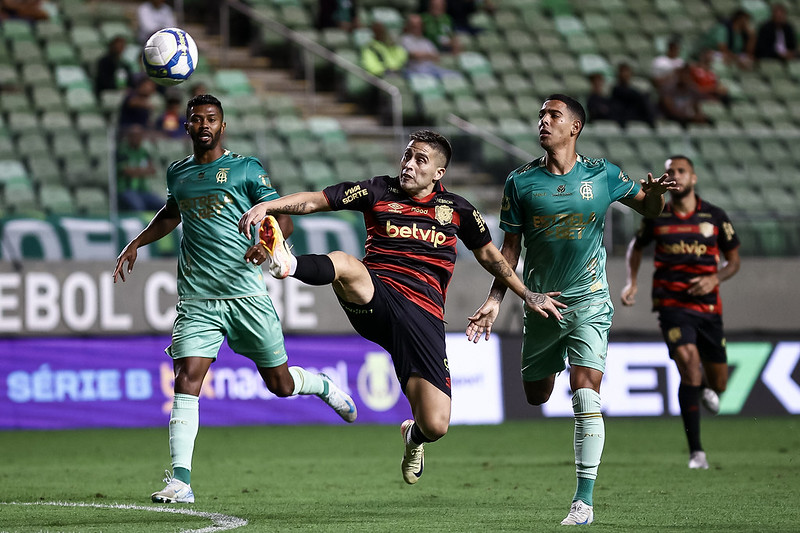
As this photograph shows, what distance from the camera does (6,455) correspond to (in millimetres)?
10906

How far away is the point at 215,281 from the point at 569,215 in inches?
87.1

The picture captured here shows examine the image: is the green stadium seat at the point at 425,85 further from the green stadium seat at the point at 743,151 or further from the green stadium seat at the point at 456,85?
the green stadium seat at the point at 743,151

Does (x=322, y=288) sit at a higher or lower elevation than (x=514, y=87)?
lower

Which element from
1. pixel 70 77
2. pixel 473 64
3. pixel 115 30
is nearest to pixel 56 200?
pixel 70 77

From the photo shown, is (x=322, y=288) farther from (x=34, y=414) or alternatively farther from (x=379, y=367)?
(x=34, y=414)

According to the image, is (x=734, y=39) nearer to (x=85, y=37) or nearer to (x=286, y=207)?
(x=85, y=37)

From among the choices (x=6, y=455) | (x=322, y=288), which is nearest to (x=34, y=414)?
(x=6, y=455)

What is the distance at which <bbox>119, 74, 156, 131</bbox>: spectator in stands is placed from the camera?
14.2 m

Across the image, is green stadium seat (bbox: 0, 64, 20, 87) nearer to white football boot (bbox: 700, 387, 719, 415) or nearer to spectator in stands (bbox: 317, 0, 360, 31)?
spectator in stands (bbox: 317, 0, 360, 31)

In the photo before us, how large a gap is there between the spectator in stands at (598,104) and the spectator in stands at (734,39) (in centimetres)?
462

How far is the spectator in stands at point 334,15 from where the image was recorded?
19125 mm

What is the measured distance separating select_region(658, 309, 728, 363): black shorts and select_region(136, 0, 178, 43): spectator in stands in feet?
31.8

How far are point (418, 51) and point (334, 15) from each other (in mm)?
1463

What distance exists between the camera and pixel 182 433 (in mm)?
7242
